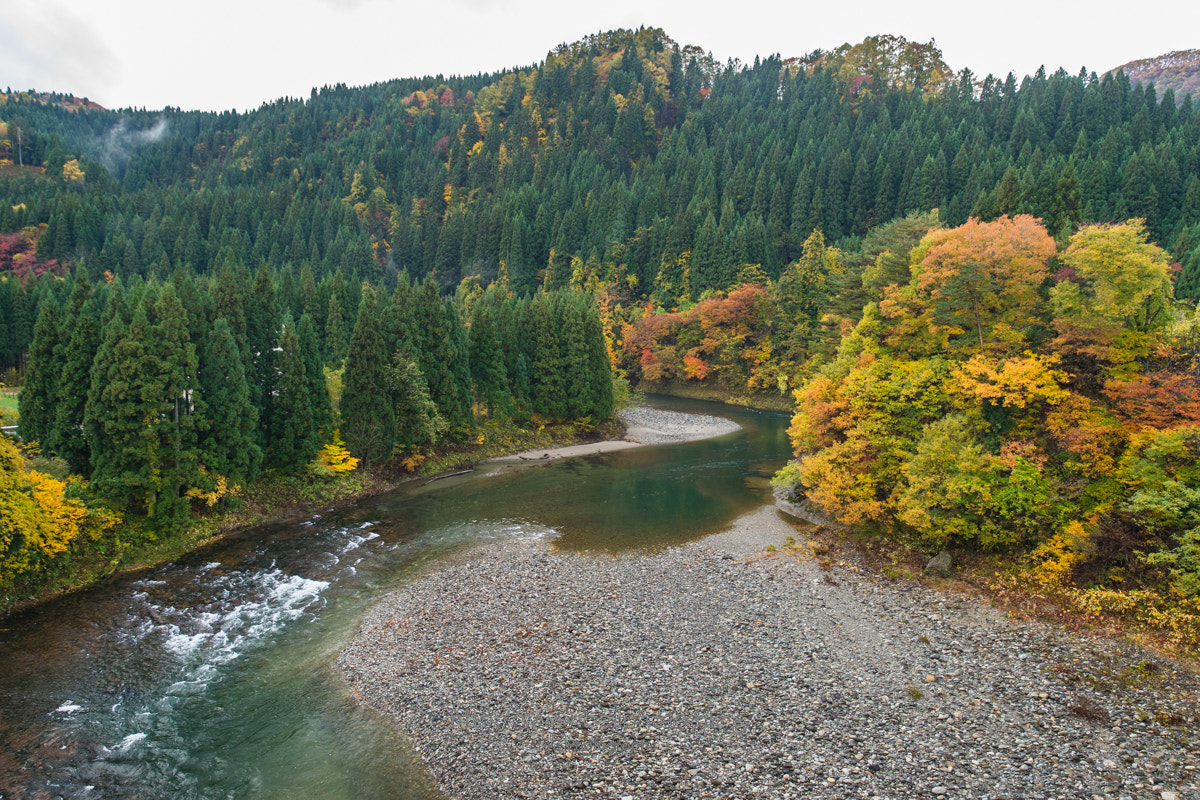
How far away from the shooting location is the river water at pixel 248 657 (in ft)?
44.7

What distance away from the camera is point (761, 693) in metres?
15.8

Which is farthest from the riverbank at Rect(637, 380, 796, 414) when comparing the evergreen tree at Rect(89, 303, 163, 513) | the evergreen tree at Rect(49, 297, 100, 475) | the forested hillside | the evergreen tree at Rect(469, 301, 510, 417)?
the evergreen tree at Rect(49, 297, 100, 475)

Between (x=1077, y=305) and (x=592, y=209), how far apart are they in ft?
341

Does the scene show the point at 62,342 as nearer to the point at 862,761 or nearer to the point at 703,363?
the point at 862,761

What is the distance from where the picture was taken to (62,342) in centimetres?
2855

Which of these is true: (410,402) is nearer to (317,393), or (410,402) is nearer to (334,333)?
(317,393)

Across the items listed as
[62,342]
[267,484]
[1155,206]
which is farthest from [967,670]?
[1155,206]

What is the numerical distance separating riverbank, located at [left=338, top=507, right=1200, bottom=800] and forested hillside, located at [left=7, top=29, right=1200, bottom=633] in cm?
533

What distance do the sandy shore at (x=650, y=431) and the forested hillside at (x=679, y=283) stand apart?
4528mm

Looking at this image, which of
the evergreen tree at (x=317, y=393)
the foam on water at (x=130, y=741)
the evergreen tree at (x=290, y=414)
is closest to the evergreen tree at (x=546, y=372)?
the evergreen tree at (x=317, y=393)

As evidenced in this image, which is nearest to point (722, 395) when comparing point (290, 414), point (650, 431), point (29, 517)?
point (650, 431)

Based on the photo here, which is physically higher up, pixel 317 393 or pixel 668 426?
pixel 317 393

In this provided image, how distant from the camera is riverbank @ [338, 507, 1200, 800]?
12.7 meters

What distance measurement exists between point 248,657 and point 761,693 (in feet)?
51.7
